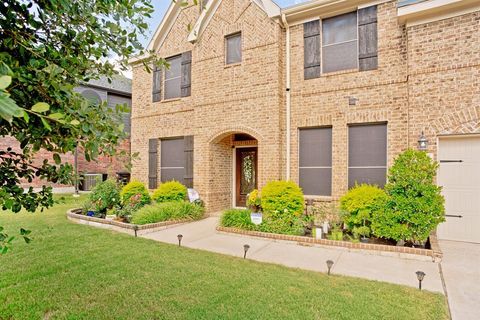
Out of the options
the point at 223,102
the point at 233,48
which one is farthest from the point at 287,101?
the point at 233,48

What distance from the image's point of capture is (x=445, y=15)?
643 cm

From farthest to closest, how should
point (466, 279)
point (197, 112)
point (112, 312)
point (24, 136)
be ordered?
point (197, 112), point (466, 279), point (112, 312), point (24, 136)

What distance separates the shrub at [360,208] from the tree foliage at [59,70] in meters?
5.56

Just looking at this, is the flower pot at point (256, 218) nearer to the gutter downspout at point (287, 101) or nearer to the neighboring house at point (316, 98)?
the neighboring house at point (316, 98)

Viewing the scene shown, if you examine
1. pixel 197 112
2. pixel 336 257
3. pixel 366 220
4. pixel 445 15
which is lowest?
pixel 336 257

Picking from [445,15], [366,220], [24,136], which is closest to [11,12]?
[24,136]

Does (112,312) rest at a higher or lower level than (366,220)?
lower

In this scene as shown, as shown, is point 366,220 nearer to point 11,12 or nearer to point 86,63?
point 86,63

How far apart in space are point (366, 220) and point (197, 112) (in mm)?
6330

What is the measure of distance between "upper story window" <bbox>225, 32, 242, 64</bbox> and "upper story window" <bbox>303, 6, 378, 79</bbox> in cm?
212

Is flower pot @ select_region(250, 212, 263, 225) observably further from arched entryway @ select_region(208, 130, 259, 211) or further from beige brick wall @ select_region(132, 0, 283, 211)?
arched entryway @ select_region(208, 130, 259, 211)

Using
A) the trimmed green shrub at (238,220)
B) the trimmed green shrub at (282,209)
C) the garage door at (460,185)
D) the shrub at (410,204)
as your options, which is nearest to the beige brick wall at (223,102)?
the trimmed green shrub at (282,209)

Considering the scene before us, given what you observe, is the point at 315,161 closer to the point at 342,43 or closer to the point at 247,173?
the point at 247,173

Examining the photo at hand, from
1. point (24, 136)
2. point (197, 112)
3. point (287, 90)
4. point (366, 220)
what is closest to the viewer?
point (24, 136)
